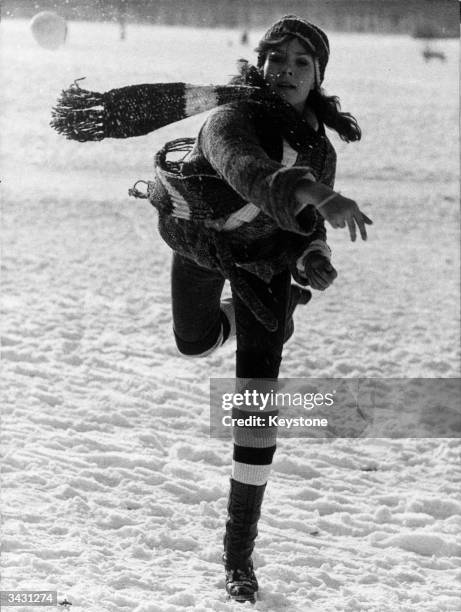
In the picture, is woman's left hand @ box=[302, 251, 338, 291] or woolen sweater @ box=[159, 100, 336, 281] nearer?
woolen sweater @ box=[159, 100, 336, 281]

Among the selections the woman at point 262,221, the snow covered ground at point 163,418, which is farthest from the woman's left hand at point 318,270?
the snow covered ground at point 163,418

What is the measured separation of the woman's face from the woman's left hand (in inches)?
17.2

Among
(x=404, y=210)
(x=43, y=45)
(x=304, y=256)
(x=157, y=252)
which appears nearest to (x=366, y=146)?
(x=404, y=210)

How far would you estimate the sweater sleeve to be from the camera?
2084 mm

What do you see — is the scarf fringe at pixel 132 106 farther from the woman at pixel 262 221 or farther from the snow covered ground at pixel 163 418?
the snow covered ground at pixel 163 418

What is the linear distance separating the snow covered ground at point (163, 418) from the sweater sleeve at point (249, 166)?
27.0 inches

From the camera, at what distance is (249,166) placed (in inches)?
85.1

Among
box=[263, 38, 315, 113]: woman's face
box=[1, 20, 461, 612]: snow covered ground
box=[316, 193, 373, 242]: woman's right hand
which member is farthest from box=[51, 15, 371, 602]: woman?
box=[1, 20, 461, 612]: snow covered ground

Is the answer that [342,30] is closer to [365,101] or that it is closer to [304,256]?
[304,256]

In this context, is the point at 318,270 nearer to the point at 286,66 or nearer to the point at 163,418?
the point at 286,66

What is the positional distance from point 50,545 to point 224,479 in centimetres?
87

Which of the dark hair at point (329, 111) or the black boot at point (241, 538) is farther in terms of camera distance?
the black boot at point (241, 538)

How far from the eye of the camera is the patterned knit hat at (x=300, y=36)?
248cm

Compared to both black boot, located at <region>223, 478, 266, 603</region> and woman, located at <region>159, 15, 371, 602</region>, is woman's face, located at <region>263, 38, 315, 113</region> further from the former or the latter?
black boot, located at <region>223, 478, 266, 603</region>
